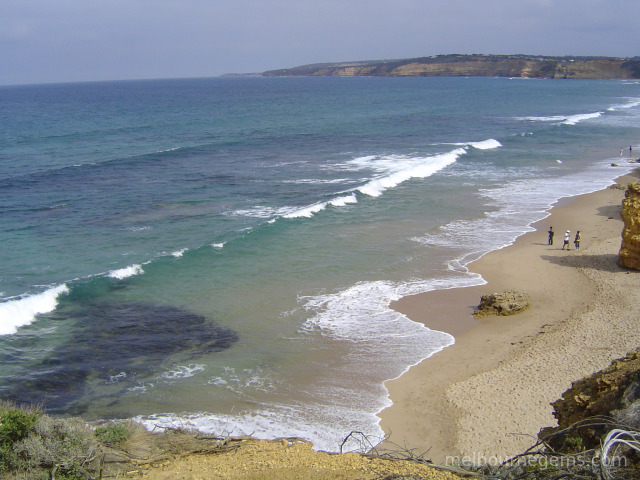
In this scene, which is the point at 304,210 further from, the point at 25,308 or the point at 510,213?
the point at 25,308

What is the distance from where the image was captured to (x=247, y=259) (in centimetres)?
2438

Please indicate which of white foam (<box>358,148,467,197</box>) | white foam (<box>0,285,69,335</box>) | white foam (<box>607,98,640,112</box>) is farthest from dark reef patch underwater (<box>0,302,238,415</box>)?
white foam (<box>607,98,640,112</box>)

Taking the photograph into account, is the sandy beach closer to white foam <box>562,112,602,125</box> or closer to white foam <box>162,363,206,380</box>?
white foam <box>162,363,206,380</box>

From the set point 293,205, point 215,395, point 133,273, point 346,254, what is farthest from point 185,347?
point 293,205

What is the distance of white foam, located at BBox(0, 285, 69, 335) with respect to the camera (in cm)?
1831

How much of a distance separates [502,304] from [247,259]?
10.7 meters

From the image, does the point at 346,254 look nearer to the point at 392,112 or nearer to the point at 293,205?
the point at 293,205

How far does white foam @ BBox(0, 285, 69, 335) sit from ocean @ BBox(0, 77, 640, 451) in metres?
0.07

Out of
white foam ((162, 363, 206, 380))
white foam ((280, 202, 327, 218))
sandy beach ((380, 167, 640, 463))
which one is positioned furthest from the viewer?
white foam ((280, 202, 327, 218))

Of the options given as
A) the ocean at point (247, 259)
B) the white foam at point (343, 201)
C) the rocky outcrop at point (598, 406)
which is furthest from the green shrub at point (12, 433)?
the white foam at point (343, 201)

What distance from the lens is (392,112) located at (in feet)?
270

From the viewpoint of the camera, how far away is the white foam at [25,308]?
18312 mm

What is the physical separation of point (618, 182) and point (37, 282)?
3461cm

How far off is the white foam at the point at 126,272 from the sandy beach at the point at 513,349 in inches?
403
